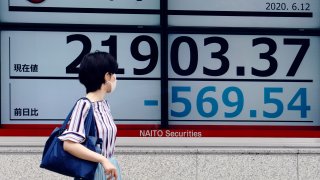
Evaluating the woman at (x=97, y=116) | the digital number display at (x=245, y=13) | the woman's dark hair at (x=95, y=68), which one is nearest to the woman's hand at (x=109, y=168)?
the woman at (x=97, y=116)

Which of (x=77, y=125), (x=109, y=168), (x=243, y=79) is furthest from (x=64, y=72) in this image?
(x=109, y=168)

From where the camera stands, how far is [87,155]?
14.3ft

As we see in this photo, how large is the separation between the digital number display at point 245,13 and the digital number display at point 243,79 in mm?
181

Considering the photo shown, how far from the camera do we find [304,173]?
8.51 meters

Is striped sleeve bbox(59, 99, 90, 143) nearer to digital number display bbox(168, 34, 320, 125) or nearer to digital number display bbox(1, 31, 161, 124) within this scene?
digital number display bbox(1, 31, 161, 124)

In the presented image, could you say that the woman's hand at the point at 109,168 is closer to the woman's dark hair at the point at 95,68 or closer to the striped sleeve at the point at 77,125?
the striped sleeve at the point at 77,125

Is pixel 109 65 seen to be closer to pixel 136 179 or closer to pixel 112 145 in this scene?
pixel 112 145

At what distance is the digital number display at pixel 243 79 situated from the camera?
Result: 866 cm

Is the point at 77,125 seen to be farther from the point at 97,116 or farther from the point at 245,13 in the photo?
the point at 245,13

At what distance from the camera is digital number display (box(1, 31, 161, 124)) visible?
847 centimetres

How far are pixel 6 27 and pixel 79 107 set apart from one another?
14.0 feet

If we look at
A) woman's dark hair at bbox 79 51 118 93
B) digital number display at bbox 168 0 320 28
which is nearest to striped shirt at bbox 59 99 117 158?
woman's dark hair at bbox 79 51 118 93

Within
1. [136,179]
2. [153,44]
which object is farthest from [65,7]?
[136,179]

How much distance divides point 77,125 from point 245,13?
4.76 metres
